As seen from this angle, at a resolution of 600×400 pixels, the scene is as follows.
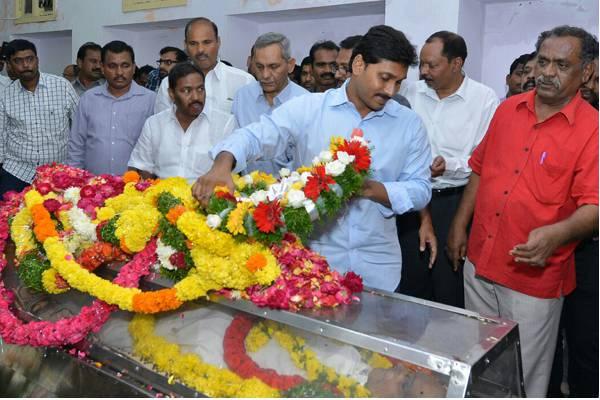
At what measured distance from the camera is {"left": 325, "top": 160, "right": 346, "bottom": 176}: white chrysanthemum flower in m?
2.14

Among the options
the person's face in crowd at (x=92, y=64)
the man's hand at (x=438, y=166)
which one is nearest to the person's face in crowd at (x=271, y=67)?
the man's hand at (x=438, y=166)

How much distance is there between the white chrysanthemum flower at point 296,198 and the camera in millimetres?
2086

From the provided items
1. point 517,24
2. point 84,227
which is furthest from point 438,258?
point 517,24

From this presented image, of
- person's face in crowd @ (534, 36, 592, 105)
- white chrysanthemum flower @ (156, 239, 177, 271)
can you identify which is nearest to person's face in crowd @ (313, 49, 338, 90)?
person's face in crowd @ (534, 36, 592, 105)

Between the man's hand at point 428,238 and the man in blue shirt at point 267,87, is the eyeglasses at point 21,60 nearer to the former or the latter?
the man in blue shirt at point 267,87

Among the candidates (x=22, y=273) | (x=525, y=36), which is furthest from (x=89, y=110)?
(x=525, y=36)

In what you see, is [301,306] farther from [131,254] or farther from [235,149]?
[131,254]

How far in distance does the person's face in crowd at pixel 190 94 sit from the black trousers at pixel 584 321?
2.39 metres

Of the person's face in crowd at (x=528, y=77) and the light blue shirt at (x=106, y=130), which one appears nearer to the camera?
the person's face in crowd at (x=528, y=77)

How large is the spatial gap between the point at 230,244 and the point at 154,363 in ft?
1.95

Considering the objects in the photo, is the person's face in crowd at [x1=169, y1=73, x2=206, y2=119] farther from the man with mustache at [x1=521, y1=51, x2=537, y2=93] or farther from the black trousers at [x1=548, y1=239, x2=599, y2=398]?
the black trousers at [x1=548, y1=239, x2=599, y2=398]

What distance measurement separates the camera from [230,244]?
7.03 feet

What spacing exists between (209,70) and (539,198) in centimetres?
269

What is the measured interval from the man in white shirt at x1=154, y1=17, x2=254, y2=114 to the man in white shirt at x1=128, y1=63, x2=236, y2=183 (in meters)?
0.43
